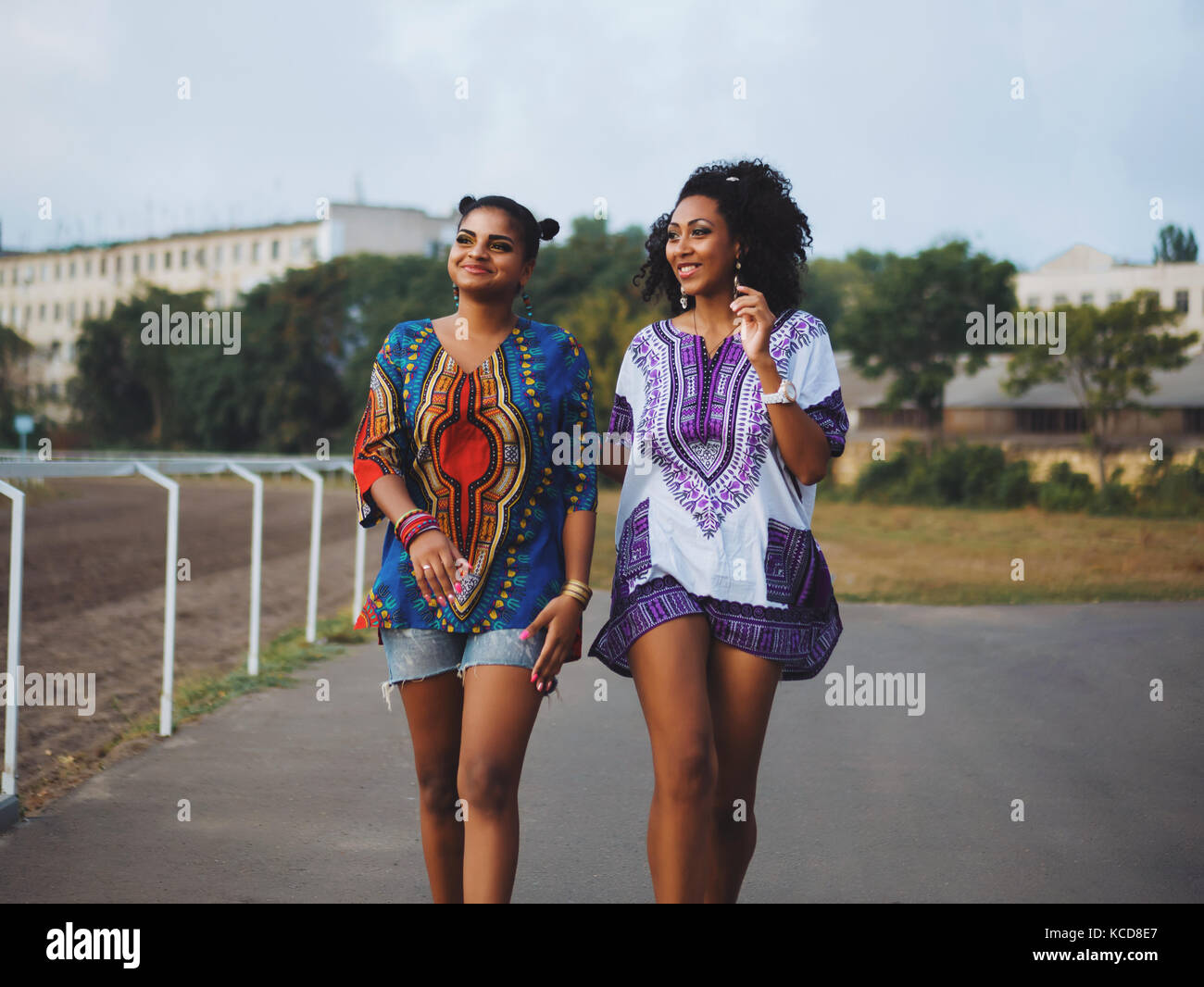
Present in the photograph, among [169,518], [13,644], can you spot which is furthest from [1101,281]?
[13,644]

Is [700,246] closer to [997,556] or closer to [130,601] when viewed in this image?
[130,601]

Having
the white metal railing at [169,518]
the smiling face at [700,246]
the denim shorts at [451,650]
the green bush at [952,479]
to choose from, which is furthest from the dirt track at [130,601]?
the green bush at [952,479]

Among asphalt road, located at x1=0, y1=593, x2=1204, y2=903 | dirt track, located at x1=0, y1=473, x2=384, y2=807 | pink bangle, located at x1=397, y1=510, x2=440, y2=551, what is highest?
pink bangle, located at x1=397, y1=510, x2=440, y2=551

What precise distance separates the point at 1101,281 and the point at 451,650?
81099 mm

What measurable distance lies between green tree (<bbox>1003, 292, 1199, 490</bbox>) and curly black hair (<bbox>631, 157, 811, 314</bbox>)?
131ft

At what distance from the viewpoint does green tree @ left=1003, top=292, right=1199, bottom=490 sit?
138 ft

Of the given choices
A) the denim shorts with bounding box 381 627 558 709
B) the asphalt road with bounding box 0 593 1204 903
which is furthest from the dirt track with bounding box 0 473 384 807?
the denim shorts with bounding box 381 627 558 709

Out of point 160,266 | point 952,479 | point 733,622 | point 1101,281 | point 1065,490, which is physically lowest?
point 1065,490

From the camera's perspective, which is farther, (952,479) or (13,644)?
(952,479)

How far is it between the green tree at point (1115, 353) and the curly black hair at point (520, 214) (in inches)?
1597

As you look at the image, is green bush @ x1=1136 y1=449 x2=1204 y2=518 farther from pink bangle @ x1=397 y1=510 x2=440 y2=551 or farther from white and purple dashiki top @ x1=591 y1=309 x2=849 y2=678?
pink bangle @ x1=397 y1=510 x2=440 y2=551

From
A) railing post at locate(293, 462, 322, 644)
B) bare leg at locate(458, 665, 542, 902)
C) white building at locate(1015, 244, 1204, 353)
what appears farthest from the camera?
white building at locate(1015, 244, 1204, 353)

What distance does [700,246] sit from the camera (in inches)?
138
